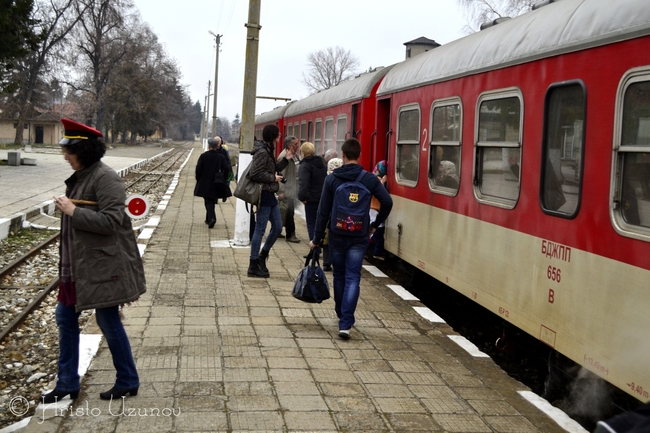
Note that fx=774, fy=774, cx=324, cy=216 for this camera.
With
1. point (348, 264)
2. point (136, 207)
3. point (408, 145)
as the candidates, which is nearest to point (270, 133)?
point (408, 145)

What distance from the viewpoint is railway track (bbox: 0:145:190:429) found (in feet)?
18.4

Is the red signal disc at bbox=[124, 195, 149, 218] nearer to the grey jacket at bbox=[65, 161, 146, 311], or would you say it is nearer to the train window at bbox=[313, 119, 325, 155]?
the grey jacket at bbox=[65, 161, 146, 311]

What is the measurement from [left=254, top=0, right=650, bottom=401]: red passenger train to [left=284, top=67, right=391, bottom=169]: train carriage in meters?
2.91

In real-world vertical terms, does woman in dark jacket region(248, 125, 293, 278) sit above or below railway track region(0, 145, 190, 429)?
above

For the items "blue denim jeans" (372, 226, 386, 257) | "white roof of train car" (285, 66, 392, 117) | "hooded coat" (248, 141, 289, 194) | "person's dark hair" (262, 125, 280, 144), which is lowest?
"blue denim jeans" (372, 226, 386, 257)

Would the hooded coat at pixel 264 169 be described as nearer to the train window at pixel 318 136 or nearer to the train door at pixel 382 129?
the train door at pixel 382 129

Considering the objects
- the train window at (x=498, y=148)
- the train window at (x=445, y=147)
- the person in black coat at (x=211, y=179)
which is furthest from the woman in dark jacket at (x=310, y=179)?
the train window at (x=498, y=148)

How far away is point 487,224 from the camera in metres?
6.92

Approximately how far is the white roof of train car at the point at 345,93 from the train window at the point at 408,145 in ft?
6.55

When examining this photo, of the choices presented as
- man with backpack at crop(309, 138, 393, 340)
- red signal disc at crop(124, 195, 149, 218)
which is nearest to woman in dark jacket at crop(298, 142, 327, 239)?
man with backpack at crop(309, 138, 393, 340)

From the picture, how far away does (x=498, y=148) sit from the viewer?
22.5 feet

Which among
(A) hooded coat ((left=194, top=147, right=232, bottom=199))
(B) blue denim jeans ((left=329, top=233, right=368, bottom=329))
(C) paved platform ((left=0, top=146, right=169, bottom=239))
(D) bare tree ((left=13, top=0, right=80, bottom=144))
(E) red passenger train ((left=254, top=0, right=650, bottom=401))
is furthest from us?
(D) bare tree ((left=13, top=0, right=80, bottom=144))

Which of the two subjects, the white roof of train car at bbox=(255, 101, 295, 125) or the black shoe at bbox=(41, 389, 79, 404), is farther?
the white roof of train car at bbox=(255, 101, 295, 125)

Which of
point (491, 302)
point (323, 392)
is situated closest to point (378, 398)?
point (323, 392)
